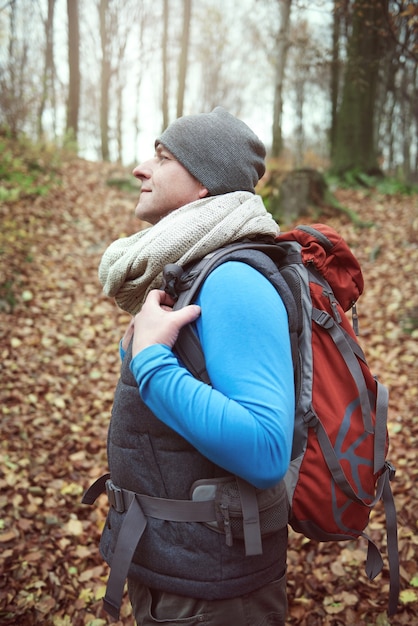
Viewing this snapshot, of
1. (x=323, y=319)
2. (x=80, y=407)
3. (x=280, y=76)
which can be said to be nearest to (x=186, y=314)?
(x=323, y=319)

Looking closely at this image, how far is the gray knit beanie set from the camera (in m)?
1.70

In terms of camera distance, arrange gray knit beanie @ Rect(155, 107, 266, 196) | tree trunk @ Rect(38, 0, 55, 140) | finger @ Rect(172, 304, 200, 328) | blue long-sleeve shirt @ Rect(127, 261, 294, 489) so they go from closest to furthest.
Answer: blue long-sleeve shirt @ Rect(127, 261, 294, 489) → finger @ Rect(172, 304, 200, 328) → gray knit beanie @ Rect(155, 107, 266, 196) → tree trunk @ Rect(38, 0, 55, 140)

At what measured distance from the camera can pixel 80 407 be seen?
5.01 m

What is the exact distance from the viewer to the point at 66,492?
3.98 meters

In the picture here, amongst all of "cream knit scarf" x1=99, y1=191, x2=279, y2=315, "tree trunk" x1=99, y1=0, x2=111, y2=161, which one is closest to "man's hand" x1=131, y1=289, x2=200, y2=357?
"cream knit scarf" x1=99, y1=191, x2=279, y2=315

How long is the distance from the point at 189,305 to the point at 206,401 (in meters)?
0.29

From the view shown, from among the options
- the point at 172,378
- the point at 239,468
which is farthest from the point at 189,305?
the point at 239,468

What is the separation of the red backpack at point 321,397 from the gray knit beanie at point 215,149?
32 centimetres

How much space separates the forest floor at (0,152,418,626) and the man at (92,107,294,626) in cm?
182

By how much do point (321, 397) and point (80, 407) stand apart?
3.95 metres

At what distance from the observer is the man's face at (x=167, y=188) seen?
172cm

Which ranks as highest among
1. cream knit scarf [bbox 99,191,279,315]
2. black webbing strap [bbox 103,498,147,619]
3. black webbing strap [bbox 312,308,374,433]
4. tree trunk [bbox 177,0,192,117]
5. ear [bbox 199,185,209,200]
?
tree trunk [bbox 177,0,192,117]

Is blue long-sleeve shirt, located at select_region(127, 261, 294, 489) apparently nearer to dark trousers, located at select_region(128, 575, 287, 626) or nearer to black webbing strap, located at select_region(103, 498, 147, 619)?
black webbing strap, located at select_region(103, 498, 147, 619)

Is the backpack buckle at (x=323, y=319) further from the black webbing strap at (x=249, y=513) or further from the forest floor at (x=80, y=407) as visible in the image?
the forest floor at (x=80, y=407)
